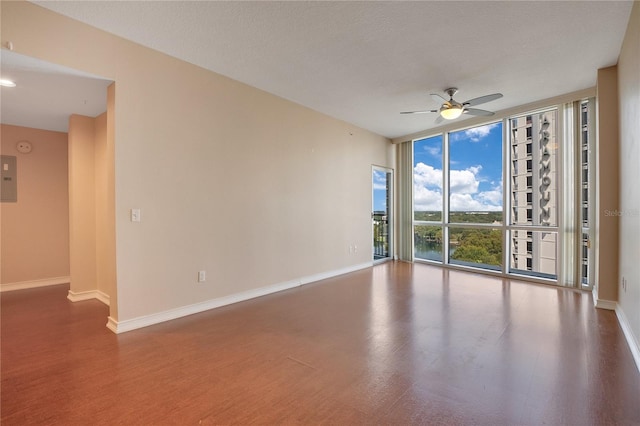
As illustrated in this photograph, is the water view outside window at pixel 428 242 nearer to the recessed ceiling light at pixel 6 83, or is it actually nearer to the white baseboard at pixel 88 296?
the white baseboard at pixel 88 296

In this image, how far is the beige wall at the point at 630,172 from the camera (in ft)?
7.93

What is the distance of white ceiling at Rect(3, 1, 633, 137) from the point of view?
8.12ft

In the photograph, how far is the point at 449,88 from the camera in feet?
13.3

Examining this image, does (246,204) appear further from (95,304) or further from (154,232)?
(95,304)

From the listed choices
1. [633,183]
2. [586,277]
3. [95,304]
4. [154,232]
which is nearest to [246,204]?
[154,232]

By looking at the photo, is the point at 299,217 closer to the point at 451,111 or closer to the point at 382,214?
the point at 451,111

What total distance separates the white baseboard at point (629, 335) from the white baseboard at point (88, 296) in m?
5.58

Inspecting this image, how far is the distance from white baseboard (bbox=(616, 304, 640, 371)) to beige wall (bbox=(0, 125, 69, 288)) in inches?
285

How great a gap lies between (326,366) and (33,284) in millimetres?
5082

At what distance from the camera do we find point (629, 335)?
264 cm

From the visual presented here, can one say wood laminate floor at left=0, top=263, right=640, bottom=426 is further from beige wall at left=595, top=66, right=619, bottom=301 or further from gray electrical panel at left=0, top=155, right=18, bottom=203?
gray electrical panel at left=0, top=155, right=18, bottom=203

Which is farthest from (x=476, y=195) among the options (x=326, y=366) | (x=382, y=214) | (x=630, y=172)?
(x=326, y=366)

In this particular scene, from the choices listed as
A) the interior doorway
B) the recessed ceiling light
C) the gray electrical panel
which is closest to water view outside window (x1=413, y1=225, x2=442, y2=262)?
the interior doorway

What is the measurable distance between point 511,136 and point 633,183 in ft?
9.50
